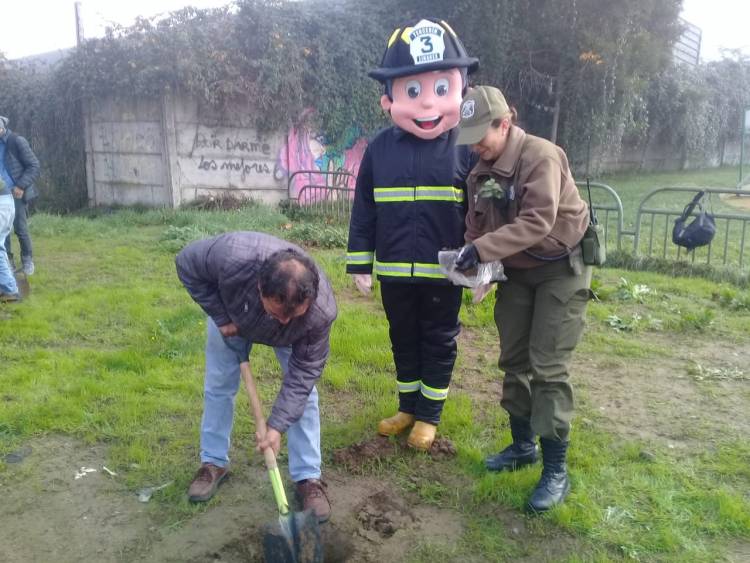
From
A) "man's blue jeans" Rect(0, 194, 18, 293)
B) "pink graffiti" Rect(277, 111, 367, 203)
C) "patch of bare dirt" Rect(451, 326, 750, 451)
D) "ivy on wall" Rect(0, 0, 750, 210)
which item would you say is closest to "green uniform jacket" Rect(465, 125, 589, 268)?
"patch of bare dirt" Rect(451, 326, 750, 451)

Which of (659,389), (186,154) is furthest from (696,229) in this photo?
(186,154)

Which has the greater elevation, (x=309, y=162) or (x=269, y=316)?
(x=309, y=162)

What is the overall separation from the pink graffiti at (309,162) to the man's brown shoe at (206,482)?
9.33 meters

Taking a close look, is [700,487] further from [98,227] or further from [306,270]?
[98,227]

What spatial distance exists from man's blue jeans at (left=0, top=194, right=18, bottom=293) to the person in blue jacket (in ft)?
12.7

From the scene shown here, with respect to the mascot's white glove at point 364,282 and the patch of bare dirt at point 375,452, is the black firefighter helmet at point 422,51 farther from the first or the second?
the patch of bare dirt at point 375,452

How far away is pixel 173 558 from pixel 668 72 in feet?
72.5

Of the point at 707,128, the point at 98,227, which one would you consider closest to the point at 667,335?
the point at 98,227

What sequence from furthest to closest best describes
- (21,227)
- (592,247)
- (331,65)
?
(331,65) < (21,227) < (592,247)

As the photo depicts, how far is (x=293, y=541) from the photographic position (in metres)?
2.52

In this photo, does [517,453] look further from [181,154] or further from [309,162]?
[309,162]

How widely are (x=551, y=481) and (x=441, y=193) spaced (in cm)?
147

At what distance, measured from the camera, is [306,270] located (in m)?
2.38

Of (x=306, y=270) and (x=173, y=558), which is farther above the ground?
(x=306, y=270)
